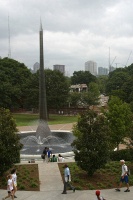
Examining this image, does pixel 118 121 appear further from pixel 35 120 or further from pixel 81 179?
pixel 35 120

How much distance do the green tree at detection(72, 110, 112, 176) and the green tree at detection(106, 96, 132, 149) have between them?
11.9 metres

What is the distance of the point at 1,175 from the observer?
62.7 ft

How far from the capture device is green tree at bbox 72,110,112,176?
1841cm

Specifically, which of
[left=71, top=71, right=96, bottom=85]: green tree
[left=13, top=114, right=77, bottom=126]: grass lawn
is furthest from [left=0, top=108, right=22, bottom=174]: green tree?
[left=71, top=71, right=96, bottom=85]: green tree

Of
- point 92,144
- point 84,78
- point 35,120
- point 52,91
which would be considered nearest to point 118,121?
point 92,144

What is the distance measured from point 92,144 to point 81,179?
7.25ft

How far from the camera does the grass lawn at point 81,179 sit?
1723 centimetres

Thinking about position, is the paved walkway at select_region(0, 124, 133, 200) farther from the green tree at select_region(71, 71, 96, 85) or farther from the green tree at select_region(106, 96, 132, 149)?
the green tree at select_region(71, 71, 96, 85)

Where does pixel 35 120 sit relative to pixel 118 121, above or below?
below

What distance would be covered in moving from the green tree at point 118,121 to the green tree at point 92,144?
39.0ft

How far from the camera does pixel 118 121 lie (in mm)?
31000

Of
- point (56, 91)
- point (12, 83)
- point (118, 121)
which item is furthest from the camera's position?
point (12, 83)

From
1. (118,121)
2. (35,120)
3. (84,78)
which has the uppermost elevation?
(84,78)

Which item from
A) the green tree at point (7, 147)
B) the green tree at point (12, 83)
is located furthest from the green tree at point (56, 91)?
the green tree at point (7, 147)
